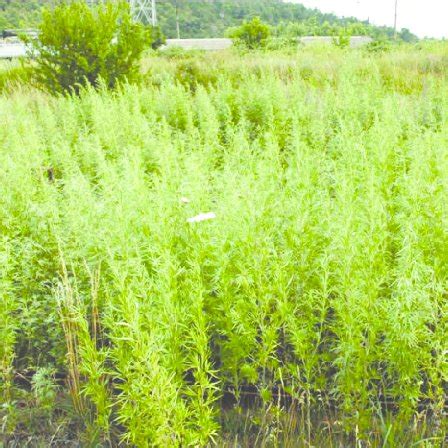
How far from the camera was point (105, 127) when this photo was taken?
21.5 feet

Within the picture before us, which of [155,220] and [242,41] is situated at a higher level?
[242,41]

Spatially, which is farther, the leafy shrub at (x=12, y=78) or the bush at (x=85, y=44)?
the leafy shrub at (x=12, y=78)

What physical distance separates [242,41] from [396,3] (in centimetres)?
3091

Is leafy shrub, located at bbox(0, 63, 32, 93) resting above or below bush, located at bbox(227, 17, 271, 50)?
Result: below

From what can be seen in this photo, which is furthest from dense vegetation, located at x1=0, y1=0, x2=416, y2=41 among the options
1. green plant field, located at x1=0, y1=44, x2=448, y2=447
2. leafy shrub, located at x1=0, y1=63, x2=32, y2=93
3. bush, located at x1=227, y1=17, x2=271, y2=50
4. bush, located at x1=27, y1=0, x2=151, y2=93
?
green plant field, located at x1=0, y1=44, x2=448, y2=447

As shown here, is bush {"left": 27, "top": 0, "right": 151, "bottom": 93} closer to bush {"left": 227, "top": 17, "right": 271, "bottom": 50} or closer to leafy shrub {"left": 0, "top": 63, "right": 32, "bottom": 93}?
leafy shrub {"left": 0, "top": 63, "right": 32, "bottom": 93}

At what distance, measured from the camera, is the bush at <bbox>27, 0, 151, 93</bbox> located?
9.68 m

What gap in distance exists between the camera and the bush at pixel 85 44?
9680 mm

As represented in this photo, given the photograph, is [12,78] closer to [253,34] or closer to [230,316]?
[230,316]

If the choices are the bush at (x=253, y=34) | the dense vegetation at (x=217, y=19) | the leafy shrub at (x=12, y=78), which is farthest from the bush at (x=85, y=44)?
the dense vegetation at (x=217, y=19)

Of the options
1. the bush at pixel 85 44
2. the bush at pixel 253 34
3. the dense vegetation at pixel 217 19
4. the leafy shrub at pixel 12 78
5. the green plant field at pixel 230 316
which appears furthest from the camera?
the dense vegetation at pixel 217 19

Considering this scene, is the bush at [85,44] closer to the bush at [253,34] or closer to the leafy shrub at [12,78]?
the leafy shrub at [12,78]

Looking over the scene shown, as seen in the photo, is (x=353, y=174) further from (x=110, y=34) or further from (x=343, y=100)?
(x=110, y=34)

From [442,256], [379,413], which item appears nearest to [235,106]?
[442,256]
